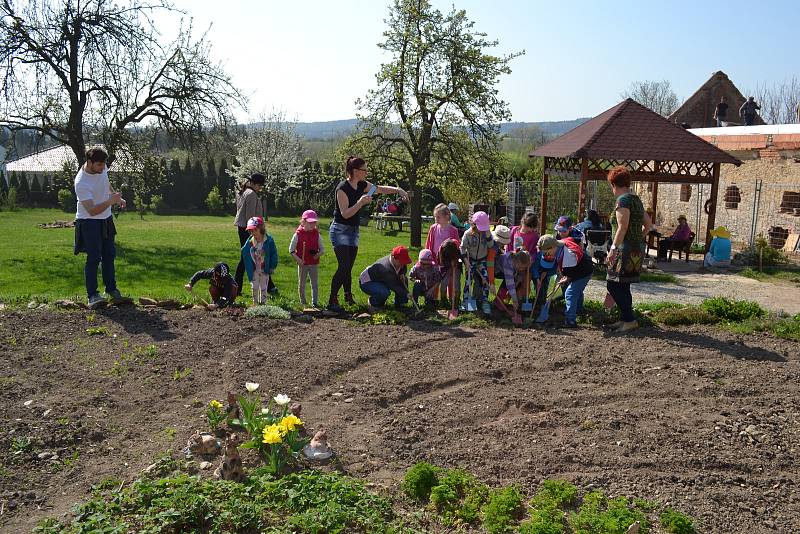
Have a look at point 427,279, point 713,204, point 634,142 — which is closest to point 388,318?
point 427,279

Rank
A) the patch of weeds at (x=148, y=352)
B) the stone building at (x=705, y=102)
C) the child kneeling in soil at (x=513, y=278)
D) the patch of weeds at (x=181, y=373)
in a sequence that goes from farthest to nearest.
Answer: the stone building at (x=705, y=102) < the child kneeling in soil at (x=513, y=278) < the patch of weeds at (x=148, y=352) < the patch of weeds at (x=181, y=373)

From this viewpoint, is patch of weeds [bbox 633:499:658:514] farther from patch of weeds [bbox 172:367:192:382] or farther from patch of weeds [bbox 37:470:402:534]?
patch of weeds [bbox 172:367:192:382]

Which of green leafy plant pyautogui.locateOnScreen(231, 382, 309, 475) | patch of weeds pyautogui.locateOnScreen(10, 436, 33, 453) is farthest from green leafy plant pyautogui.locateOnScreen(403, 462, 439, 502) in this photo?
patch of weeds pyautogui.locateOnScreen(10, 436, 33, 453)

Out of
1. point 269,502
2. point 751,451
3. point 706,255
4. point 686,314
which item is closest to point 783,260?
point 706,255

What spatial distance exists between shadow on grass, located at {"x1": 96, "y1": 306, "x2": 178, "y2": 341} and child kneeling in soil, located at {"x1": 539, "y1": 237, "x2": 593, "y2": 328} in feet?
13.9

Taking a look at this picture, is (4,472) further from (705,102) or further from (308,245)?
(705,102)

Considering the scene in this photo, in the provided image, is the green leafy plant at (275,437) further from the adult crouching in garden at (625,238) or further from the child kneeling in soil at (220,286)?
the adult crouching in garden at (625,238)

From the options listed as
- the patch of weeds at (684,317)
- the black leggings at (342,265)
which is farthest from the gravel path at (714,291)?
the black leggings at (342,265)

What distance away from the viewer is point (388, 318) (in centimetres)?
762

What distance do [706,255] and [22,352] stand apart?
509 inches

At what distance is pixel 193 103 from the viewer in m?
18.7

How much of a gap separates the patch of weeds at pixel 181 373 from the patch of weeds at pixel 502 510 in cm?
310

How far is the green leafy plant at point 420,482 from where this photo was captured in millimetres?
3889

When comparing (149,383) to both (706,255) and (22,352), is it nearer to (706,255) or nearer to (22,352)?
(22,352)
